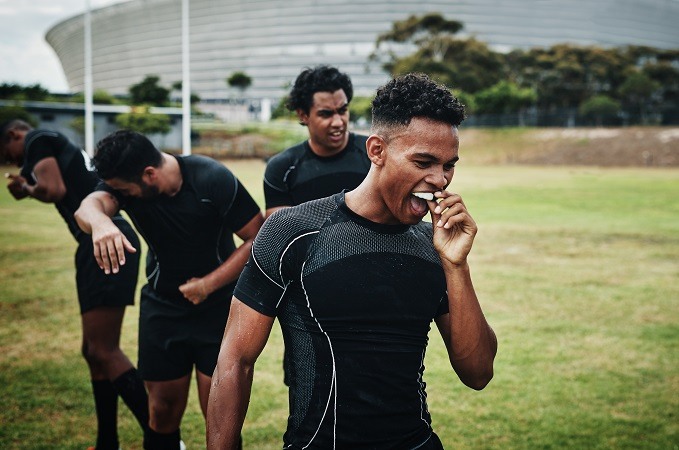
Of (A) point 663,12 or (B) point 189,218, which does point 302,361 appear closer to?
(B) point 189,218

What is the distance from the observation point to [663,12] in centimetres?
13000

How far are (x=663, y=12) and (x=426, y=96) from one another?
149 m

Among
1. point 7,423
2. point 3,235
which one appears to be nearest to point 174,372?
point 7,423

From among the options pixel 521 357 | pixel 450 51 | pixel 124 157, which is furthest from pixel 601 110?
pixel 124 157

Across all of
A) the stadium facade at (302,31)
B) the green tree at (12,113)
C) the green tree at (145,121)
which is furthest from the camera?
the stadium facade at (302,31)

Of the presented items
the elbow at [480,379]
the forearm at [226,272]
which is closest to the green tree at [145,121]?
the forearm at [226,272]

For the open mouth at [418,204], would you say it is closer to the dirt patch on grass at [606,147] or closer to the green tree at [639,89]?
the dirt patch on grass at [606,147]

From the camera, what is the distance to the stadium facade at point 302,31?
113875 mm

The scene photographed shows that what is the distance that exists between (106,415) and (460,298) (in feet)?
11.4

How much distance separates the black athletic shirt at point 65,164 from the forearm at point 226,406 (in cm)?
336

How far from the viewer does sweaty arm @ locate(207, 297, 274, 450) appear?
2438 mm

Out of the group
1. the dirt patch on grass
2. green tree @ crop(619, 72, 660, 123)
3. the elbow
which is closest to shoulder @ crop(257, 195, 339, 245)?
the elbow

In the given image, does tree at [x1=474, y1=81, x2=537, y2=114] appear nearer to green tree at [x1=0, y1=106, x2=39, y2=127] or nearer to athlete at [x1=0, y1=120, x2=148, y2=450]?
green tree at [x1=0, y1=106, x2=39, y2=127]

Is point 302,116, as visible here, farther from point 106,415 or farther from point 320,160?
point 106,415
